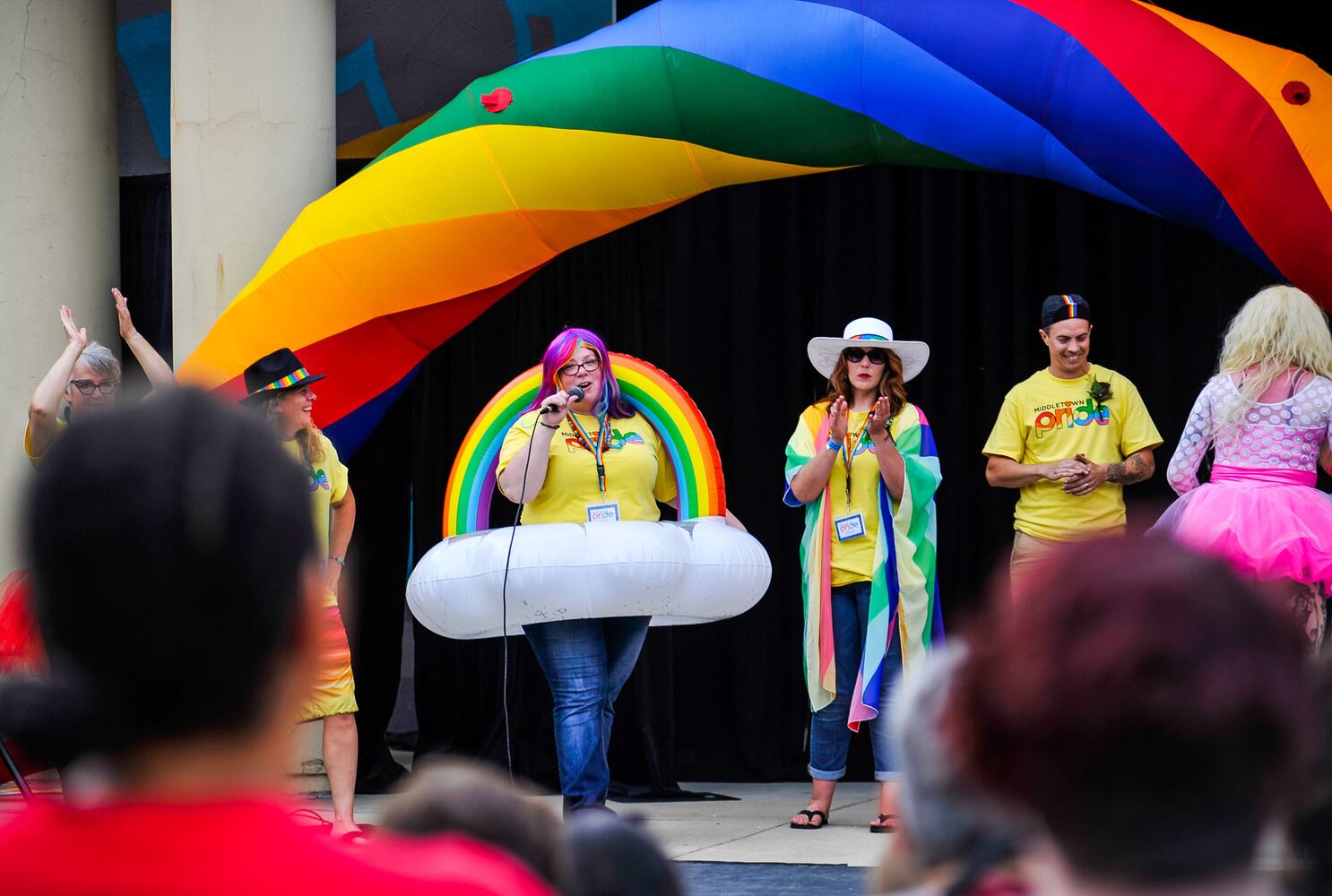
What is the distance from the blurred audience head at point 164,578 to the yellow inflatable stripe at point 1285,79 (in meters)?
4.09

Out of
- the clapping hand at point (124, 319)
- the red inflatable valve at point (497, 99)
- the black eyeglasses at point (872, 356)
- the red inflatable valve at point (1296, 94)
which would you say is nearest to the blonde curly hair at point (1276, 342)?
the red inflatable valve at point (1296, 94)

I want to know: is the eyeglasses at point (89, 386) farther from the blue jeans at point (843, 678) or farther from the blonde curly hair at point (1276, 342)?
the blonde curly hair at point (1276, 342)

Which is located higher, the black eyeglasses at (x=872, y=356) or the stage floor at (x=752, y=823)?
the black eyeglasses at (x=872, y=356)

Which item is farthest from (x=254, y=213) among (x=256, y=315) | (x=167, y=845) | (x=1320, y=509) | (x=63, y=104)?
(x=167, y=845)

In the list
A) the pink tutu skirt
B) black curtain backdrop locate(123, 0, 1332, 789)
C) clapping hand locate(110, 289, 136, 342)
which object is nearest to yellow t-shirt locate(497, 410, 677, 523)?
black curtain backdrop locate(123, 0, 1332, 789)

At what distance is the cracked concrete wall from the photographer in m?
5.76

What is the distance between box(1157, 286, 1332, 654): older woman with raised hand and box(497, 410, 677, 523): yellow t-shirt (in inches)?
61.4

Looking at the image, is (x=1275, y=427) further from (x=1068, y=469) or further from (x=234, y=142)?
(x=234, y=142)

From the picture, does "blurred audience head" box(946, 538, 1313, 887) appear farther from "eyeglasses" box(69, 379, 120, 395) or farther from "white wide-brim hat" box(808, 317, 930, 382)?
"eyeglasses" box(69, 379, 120, 395)

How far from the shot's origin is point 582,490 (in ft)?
15.4

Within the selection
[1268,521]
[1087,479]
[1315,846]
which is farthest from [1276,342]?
[1315,846]

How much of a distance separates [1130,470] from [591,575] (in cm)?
180

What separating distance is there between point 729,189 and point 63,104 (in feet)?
9.04

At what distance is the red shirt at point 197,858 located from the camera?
795 millimetres
